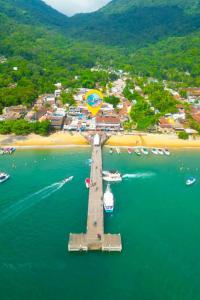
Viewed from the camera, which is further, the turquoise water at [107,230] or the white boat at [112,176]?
the white boat at [112,176]

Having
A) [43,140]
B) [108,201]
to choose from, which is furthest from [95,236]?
[43,140]

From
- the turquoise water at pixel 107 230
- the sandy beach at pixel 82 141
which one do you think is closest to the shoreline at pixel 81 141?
the sandy beach at pixel 82 141

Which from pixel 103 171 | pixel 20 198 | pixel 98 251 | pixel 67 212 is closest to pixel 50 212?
pixel 67 212

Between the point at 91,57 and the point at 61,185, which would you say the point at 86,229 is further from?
the point at 91,57

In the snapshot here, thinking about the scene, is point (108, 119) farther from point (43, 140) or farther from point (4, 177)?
point (4, 177)

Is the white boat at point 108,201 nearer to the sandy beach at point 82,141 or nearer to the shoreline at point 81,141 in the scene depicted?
the shoreline at point 81,141

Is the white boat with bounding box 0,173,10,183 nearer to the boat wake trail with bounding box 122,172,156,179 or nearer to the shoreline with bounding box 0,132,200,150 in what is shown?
the shoreline with bounding box 0,132,200,150

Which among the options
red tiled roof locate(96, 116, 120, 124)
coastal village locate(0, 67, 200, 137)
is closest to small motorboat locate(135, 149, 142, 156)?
coastal village locate(0, 67, 200, 137)
